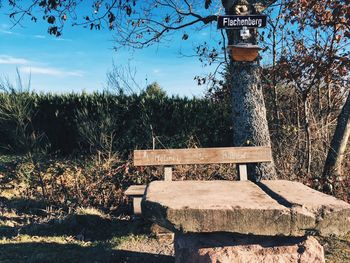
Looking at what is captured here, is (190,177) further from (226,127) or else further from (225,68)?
(225,68)

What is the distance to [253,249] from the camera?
108 inches

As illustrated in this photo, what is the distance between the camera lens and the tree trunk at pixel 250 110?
4844 millimetres

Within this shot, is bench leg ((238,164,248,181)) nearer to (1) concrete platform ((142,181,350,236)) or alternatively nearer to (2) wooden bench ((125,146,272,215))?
(2) wooden bench ((125,146,272,215))

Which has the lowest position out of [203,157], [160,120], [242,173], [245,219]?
[245,219]

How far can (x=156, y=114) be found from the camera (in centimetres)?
765

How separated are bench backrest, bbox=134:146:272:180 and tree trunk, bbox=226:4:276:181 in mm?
956

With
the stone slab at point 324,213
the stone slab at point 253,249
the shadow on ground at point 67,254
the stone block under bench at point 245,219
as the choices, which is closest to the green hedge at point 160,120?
the shadow on ground at point 67,254

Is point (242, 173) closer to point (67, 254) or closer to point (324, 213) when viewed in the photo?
point (324, 213)

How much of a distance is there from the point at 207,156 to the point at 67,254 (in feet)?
6.05

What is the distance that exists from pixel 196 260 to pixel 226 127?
5.18 meters

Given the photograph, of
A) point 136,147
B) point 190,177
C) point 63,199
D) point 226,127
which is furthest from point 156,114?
point 63,199

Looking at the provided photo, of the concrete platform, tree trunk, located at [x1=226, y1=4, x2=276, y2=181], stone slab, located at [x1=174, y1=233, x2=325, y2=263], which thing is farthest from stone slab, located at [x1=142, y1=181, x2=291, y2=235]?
tree trunk, located at [x1=226, y1=4, x2=276, y2=181]

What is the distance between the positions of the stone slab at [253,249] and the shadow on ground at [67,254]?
1.06 meters

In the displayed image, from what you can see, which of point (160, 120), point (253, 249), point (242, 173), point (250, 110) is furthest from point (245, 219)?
point (160, 120)
